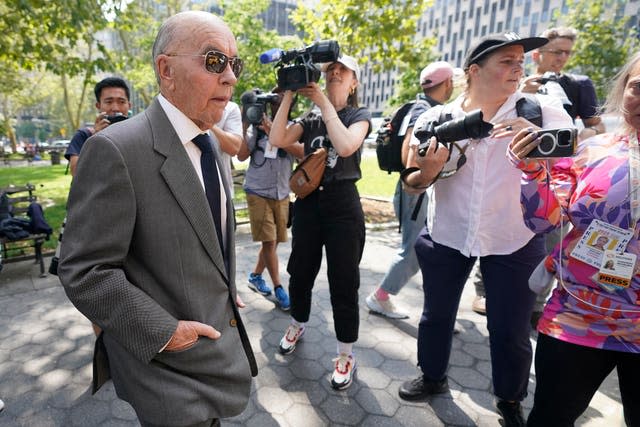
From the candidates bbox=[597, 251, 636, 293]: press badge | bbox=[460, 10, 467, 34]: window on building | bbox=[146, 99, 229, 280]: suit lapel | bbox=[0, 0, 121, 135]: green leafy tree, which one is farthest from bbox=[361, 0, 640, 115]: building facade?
bbox=[146, 99, 229, 280]: suit lapel

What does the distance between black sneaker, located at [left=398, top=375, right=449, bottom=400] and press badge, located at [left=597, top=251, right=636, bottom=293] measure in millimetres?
1526

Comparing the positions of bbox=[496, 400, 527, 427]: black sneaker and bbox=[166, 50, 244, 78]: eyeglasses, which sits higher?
bbox=[166, 50, 244, 78]: eyeglasses

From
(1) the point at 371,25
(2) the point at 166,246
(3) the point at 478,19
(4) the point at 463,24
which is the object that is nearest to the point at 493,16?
(3) the point at 478,19

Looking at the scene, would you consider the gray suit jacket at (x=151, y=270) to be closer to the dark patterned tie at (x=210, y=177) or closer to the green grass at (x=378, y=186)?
the dark patterned tie at (x=210, y=177)

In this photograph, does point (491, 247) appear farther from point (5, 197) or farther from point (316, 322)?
point (5, 197)

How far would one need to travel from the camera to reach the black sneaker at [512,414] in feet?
7.84

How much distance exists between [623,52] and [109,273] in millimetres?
19168

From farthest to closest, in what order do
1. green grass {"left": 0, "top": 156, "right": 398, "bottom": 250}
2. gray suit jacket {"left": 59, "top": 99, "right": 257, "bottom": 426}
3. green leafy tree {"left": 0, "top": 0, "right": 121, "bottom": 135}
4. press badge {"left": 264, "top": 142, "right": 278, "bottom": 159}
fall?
1. green grass {"left": 0, "top": 156, "right": 398, "bottom": 250}
2. green leafy tree {"left": 0, "top": 0, "right": 121, "bottom": 135}
3. press badge {"left": 264, "top": 142, "right": 278, "bottom": 159}
4. gray suit jacket {"left": 59, "top": 99, "right": 257, "bottom": 426}

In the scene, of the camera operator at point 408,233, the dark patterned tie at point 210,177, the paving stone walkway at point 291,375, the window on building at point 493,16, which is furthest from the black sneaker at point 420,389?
the window on building at point 493,16

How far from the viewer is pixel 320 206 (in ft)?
9.02

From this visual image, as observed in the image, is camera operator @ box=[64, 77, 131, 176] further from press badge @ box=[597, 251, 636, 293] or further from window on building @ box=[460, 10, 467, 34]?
window on building @ box=[460, 10, 467, 34]

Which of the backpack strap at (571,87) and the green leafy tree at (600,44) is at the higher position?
the green leafy tree at (600,44)

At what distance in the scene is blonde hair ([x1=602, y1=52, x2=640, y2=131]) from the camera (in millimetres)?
1603

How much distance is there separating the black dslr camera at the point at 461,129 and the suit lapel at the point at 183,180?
1.30 m
